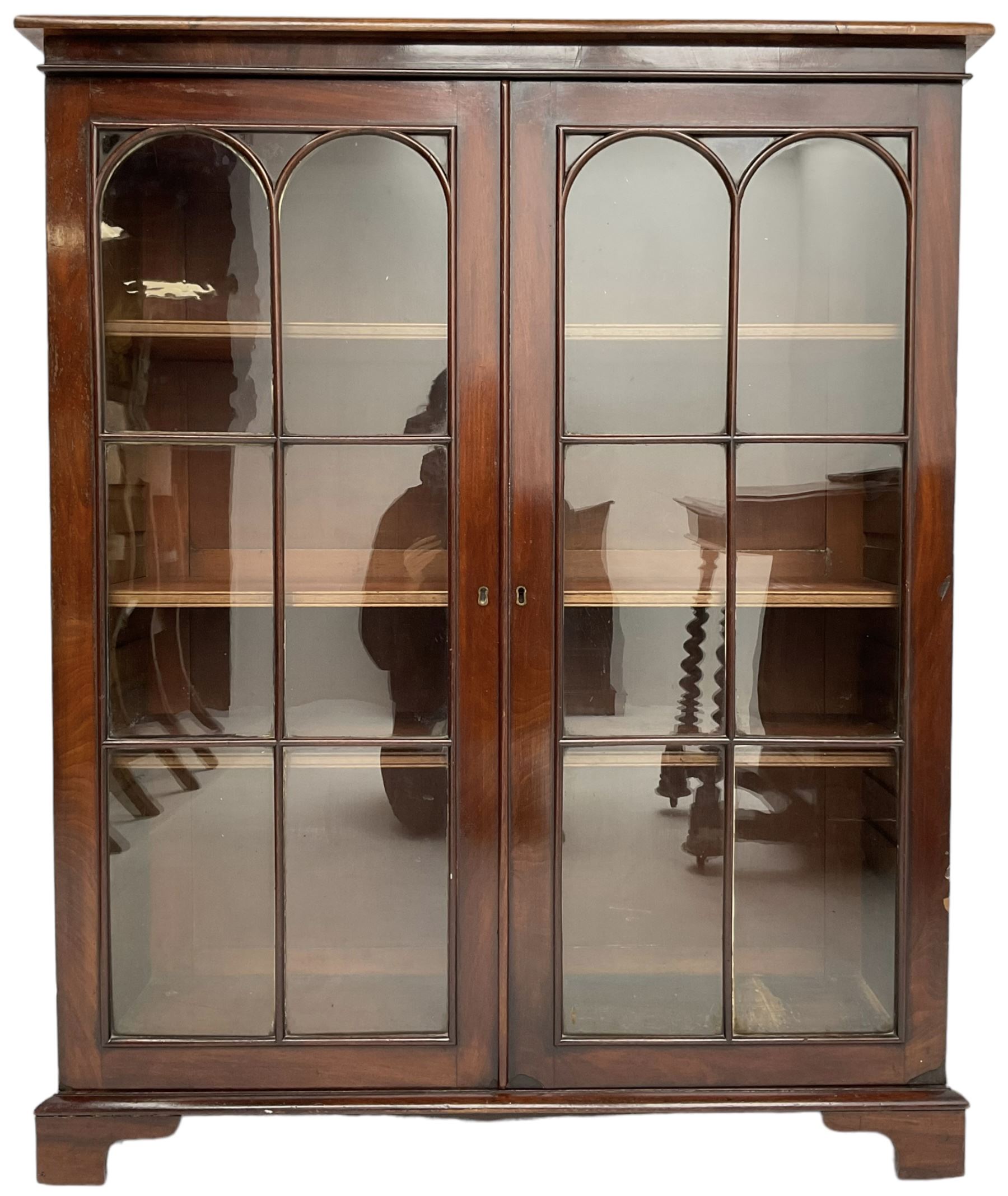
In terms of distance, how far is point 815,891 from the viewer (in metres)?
1.99

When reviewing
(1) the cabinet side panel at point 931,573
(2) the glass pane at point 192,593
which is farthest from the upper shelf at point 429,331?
(2) the glass pane at point 192,593

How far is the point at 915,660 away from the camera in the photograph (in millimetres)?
1913

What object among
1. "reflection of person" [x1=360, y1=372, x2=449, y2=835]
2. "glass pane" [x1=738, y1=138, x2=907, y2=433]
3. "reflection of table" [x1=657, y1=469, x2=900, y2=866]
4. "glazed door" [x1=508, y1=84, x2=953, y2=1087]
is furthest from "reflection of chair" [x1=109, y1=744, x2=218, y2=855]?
"glass pane" [x1=738, y1=138, x2=907, y2=433]

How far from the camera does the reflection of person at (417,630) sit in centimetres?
191

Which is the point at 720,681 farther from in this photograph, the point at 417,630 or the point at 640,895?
the point at 417,630

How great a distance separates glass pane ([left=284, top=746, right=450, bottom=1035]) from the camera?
193 centimetres

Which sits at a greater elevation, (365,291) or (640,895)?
(365,291)

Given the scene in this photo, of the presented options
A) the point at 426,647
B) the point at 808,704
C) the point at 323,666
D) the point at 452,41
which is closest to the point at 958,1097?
the point at 808,704

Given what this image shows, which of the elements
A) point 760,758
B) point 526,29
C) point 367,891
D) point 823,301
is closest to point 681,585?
point 760,758

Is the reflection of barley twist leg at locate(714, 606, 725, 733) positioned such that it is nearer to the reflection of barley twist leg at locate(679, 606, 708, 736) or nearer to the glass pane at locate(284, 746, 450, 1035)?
the reflection of barley twist leg at locate(679, 606, 708, 736)

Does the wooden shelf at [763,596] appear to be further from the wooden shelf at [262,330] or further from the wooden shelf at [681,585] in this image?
the wooden shelf at [262,330]

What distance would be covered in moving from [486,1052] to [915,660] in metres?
1.02

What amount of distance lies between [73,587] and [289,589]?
1.20 feet

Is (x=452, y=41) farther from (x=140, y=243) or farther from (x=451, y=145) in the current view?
(x=140, y=243)
